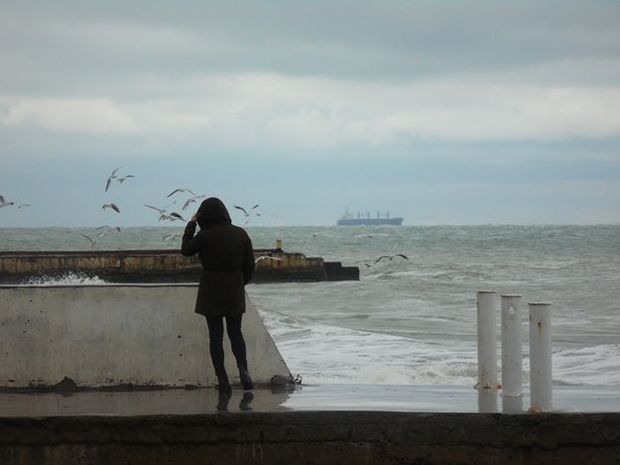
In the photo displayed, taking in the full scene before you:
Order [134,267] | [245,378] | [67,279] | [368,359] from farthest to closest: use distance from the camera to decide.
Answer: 1. [134,267]
2. [67,279]
3. [368,359]
4. [245,378]

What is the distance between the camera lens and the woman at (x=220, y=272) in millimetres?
10852

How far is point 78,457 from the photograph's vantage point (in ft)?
30.3

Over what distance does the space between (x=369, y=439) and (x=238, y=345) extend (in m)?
2.18

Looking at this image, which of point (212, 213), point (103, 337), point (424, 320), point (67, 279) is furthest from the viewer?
point (67, 279)

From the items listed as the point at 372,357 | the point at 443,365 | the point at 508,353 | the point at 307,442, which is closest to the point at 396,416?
the point at 307,442

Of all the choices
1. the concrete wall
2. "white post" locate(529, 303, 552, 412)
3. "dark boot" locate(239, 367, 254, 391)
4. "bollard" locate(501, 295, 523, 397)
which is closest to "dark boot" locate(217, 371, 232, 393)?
"dark boot" locate(239, 367, 254, 391)

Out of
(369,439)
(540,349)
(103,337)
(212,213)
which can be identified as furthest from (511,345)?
(103,337)

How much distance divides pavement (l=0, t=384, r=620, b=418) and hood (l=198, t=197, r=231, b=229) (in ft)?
4.59

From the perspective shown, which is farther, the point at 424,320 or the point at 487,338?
the point at 424,320

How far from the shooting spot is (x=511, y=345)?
33.7 feet

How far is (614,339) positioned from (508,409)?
1483cm

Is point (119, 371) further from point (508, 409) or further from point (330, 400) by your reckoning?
point (508, 409)

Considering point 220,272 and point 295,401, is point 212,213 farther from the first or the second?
point 295,401

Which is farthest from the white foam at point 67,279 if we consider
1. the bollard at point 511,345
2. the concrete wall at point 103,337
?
the bollard at point 511,345
